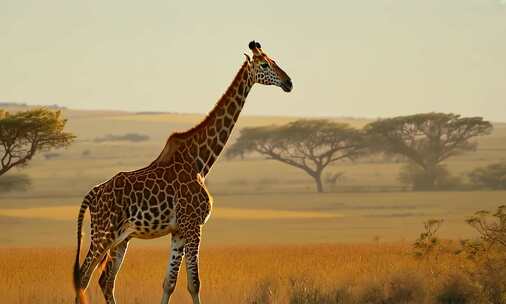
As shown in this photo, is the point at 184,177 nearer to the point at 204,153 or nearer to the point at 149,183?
the point at 149,183

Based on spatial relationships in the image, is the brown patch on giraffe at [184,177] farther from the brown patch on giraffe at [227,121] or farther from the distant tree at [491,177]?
the distant tree at [491,177]

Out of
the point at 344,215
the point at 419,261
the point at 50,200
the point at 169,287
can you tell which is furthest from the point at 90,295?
the point at 50,200

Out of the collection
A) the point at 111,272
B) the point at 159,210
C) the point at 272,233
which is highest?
the point at 159,210

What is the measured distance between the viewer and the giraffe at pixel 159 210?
1316 centimetres

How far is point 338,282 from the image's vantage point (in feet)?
54.3

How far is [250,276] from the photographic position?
18.9m

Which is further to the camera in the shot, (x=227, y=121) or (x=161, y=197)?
(x=227, y=121)

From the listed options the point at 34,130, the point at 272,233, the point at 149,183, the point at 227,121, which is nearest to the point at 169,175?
the point at 149,183

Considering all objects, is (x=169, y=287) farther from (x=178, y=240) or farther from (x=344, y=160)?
(x=344, y=160)

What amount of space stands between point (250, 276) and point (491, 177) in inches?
2046

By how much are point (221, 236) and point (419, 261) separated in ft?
88.3

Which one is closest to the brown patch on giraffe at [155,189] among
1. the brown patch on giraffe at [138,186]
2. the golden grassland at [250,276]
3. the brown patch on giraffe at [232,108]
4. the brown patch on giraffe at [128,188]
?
the brown patch on giraffe at [138,186]

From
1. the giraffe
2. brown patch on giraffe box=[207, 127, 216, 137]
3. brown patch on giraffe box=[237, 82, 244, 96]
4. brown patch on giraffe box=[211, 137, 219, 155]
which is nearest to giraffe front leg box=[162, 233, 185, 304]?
the giraffe

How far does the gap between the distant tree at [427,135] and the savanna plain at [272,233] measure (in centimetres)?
206
